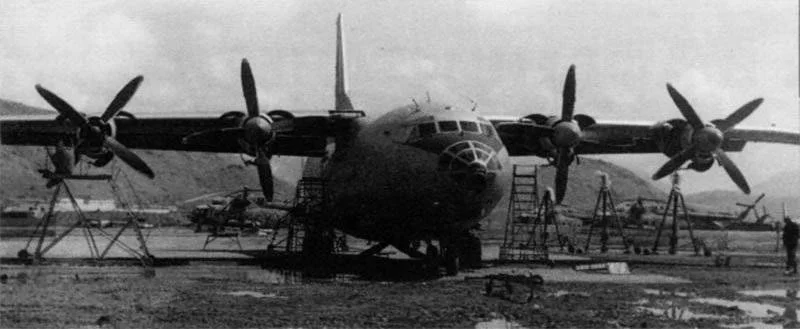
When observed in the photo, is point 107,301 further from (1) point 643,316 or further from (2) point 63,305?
(1) point 643,316

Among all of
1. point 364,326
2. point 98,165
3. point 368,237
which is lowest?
point 364,326

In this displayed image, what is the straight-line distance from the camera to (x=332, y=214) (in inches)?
810

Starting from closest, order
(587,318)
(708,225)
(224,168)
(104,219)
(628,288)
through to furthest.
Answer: (587,318)
(628,288)
(708,225)
(104,219)
(224,168)

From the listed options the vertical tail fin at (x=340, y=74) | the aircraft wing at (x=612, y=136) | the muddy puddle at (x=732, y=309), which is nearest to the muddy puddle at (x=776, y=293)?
the muddy puddle at (x=732, y=309)

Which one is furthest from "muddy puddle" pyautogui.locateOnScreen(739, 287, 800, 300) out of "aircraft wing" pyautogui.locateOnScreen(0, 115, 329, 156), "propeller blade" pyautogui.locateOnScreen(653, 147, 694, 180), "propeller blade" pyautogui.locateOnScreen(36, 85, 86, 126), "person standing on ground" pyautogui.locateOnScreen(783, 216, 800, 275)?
"propeller blade" pyautogui.locateOnScreen(36, 85, 86, 126)

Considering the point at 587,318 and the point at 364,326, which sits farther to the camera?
the point at 587,318

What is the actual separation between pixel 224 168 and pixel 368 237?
128m

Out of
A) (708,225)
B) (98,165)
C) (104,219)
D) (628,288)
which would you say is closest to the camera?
(628,288)

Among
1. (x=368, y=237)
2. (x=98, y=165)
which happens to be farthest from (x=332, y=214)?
(x=98, y=165)

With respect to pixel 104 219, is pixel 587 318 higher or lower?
lower

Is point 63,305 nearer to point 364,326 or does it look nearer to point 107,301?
point 107,301

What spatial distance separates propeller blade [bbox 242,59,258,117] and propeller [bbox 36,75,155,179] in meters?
2.64

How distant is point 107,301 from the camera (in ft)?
37.9

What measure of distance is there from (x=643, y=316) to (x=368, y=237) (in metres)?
10.6
